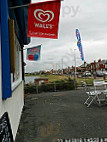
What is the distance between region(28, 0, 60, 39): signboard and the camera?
2.84 meters

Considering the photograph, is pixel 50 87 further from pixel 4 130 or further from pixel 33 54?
pixel 4 130

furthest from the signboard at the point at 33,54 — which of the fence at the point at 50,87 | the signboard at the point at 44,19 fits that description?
the fence at the point at 50,87

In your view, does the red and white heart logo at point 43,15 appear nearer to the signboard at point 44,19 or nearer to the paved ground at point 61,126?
the signboard at point 44,19

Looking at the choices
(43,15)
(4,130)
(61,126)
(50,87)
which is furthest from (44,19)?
(50,87)

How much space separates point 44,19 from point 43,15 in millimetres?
87

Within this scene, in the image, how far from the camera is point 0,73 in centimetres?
236

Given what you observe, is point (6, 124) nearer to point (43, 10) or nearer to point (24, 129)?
point (43, 10)

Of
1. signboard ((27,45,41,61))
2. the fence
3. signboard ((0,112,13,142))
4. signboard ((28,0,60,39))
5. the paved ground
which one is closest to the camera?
signboard ((0,112,13,142))

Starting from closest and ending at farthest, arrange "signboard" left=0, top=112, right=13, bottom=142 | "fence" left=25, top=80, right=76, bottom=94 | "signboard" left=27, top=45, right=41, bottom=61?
1. "signboard" left=0, top=112, right=13, bottom=142
2. "signboard" left=27, top=45, right=41, bottom=61
3. "fence" left=25, top=80, right=76, bottom=94

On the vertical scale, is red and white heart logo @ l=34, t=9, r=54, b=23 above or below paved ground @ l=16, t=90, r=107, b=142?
above

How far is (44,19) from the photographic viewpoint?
9.93 feet

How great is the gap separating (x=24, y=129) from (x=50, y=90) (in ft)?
30.7

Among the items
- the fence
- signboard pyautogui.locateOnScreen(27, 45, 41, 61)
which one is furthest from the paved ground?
the fence

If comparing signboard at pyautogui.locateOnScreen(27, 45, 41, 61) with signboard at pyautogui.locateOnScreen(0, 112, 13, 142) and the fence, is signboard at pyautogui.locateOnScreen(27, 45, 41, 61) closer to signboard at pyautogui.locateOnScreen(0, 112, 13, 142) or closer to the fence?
signboard at pyautogui.locateOnScreen(0, 112, 13, 142)
